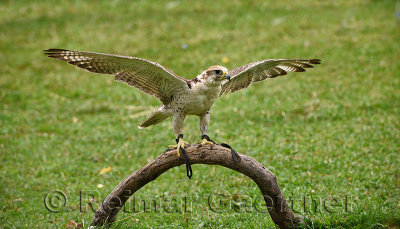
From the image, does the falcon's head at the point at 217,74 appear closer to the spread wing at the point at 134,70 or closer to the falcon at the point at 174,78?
the falcon at the point at 174,78

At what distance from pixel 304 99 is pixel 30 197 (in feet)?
18.9

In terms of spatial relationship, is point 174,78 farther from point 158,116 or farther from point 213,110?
point 213,110

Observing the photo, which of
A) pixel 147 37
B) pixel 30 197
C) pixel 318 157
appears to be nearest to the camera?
pixel 30 197

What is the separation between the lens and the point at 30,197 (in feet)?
21.2

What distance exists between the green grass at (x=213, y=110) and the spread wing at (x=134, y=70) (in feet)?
5.01

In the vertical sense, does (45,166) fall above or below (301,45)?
below

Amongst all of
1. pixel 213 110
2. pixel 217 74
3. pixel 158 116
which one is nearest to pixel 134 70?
pixel 158 116

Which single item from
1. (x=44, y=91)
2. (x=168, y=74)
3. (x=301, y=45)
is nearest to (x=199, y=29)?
(x=301, y=45)

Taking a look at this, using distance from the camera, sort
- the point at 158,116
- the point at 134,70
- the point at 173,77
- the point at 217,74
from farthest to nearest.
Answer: the point at 158,116, the point at 134,70, the point at 173,77, the point at 217,74

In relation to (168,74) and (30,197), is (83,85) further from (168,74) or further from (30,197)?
(168,74)

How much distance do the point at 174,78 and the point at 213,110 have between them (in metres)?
4.89

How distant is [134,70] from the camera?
4.67 metres

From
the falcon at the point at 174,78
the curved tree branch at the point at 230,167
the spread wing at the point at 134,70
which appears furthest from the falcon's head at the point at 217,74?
the curved tree branch at the point at 230,167

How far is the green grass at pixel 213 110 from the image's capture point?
5965 mm
